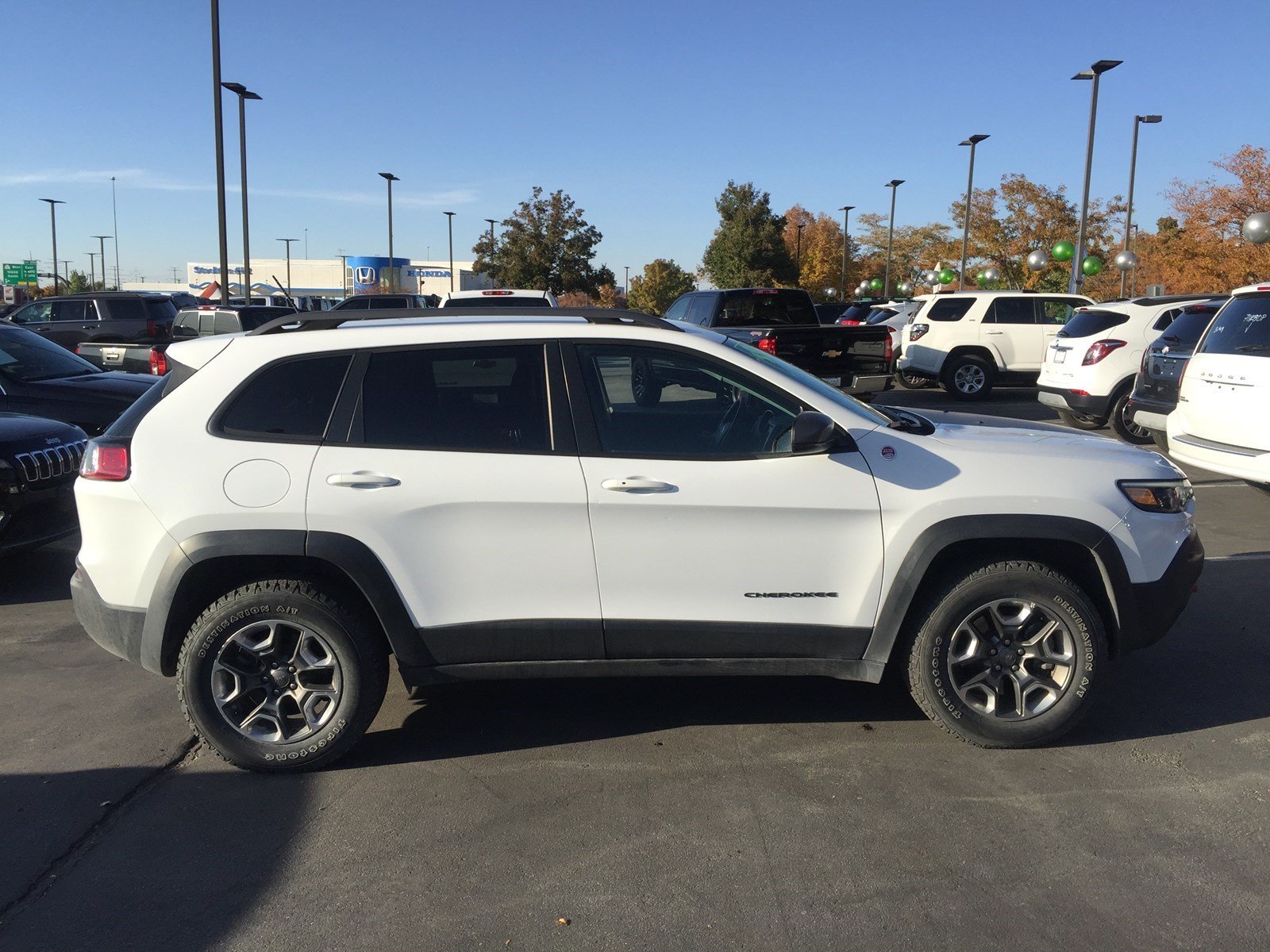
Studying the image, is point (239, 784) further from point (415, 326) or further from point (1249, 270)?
point (1249, 270)

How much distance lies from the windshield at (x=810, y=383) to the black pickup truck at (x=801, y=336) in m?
7.68

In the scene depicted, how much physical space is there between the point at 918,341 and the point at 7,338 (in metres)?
14.2

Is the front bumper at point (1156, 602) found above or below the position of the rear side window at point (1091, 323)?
below

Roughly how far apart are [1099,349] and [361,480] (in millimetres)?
11040

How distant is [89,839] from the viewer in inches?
142

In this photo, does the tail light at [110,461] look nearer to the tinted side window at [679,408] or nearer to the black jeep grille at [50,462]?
the tinted side window at [679,408]

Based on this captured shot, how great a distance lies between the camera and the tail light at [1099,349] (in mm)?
12539

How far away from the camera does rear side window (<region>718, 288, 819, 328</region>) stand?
14445 mm

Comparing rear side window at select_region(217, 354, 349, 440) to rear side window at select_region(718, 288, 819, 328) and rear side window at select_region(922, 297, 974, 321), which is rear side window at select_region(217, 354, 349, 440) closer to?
rear side window at select_region(718, 288, 819, 328)

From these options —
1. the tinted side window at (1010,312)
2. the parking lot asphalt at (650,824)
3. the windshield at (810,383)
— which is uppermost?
the tinted side window at (1010,312)

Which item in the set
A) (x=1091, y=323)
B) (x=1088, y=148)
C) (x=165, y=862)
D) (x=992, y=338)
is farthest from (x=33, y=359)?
(x=1088, y=148)

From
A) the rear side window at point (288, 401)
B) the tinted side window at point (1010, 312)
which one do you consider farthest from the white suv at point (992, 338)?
the rear side window at point (288, 401)

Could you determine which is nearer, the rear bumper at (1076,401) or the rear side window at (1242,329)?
the rear side window at (1242,329)

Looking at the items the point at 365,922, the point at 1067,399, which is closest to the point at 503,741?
the point at 365,922
